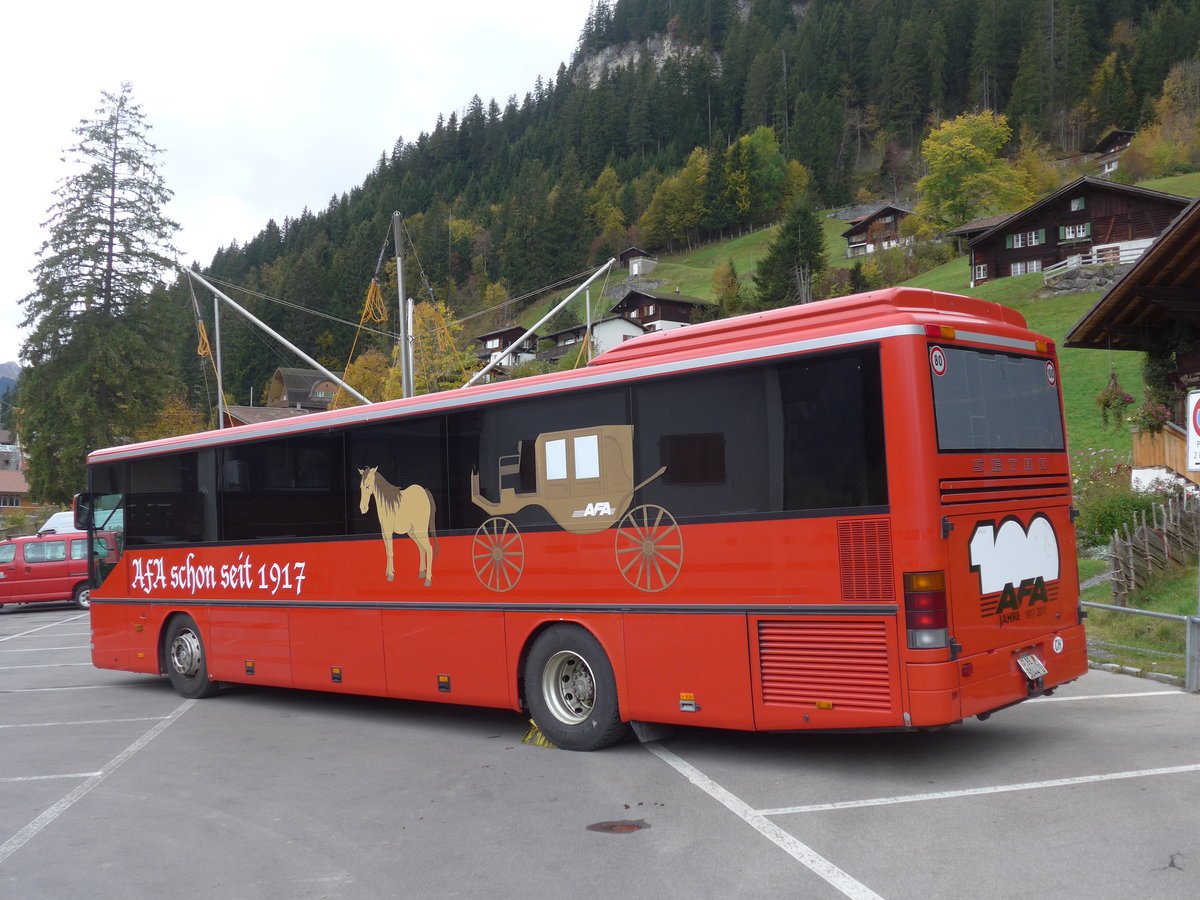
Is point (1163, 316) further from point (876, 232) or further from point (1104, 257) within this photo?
point (876, 232)

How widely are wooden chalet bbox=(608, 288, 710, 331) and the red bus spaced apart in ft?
273

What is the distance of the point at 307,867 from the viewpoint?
19.6ft

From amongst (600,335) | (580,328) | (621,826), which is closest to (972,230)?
(600,335)

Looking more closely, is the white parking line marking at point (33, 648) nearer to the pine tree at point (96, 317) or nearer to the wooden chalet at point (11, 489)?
the pine tree at point (96, 317)

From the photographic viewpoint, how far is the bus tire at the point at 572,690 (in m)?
8.51

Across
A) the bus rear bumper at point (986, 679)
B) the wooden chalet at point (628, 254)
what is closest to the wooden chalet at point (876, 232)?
the wooden chalet at point (628, 254)

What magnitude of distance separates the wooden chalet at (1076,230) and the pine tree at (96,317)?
50086mm

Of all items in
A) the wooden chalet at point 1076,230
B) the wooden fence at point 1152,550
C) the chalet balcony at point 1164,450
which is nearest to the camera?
the wooden fence at point 1152,550

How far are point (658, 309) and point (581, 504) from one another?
86.5m

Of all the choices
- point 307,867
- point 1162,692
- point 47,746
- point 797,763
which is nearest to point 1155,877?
point 797,763

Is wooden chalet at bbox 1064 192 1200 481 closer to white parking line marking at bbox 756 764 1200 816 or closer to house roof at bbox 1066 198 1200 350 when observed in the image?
house roof at bbox 1066 198 1200 350

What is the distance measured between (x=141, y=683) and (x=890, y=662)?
1195cm

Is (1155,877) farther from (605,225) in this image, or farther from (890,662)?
(605,225)

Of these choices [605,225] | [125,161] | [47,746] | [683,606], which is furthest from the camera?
[605,225]
